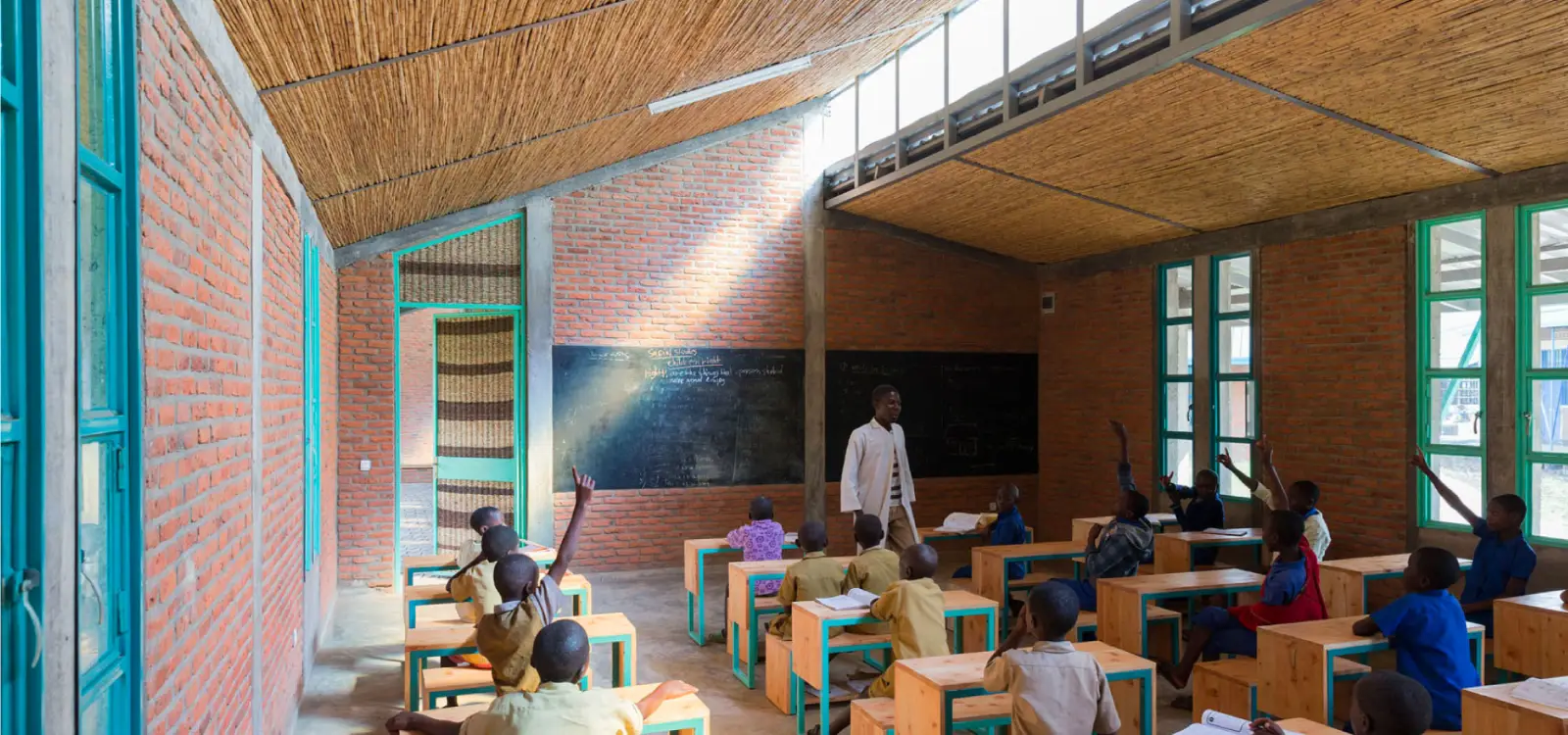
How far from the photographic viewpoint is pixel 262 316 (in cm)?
437

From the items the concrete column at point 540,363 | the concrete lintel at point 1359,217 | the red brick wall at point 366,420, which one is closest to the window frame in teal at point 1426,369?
the concrete lintel at point 1359,217

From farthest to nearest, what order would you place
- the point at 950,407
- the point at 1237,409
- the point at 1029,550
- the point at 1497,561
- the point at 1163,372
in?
the point at 950,407
the point at 1163,372
the point at 1237,409
the point at 1029,550
the point at 1497,561

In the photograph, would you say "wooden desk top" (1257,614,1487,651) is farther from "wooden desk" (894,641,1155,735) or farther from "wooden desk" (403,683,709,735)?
"wooden desk" (403,683,709,735)

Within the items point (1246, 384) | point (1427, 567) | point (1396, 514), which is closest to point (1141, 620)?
point (1427, 567)

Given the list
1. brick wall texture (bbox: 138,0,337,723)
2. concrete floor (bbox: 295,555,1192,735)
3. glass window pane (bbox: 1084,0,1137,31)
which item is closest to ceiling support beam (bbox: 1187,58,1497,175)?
glass window pane (bbox: 1084,0,1137,31)

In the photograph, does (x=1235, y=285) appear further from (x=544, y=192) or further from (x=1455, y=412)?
(x=544, y=192)

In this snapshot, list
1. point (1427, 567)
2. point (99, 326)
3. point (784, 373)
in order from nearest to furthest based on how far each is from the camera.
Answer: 1. point (99, 326)
2. point (1427, 567)
3. point (784, 373)

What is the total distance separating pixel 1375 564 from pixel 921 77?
17.0 feet

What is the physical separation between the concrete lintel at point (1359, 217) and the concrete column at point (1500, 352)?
0.14m

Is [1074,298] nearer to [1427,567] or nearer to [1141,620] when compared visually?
[1141,620]

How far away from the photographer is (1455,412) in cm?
719

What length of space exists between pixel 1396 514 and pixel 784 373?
557cm

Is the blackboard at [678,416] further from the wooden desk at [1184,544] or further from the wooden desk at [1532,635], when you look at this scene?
the wooden desk at [1532,635]

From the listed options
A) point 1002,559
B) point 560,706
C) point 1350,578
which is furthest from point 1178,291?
point 560,706
